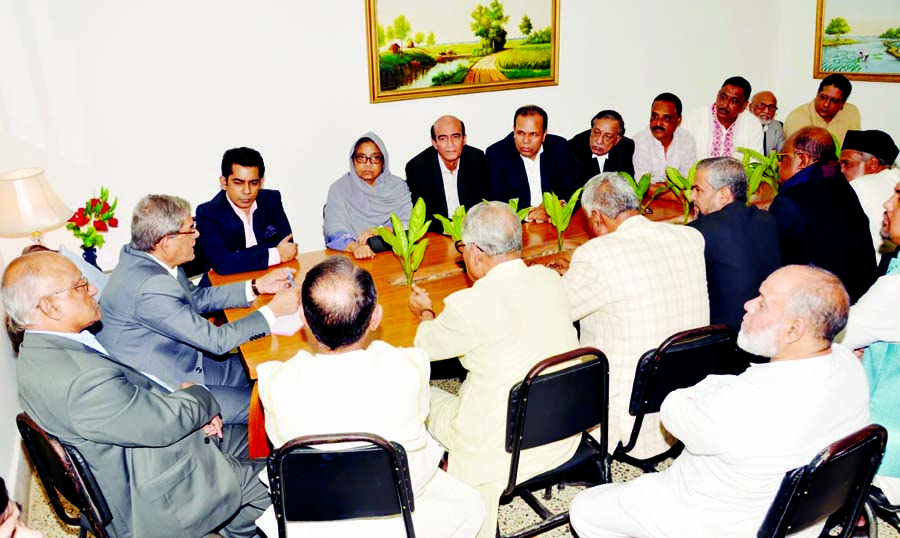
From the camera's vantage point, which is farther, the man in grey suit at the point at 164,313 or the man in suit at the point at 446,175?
the man in suit at the point at 446,175

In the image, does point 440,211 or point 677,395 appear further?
point 440,211

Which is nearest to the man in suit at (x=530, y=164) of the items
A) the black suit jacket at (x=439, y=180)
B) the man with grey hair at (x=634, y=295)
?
the black suit jacket at (x=439, y=180)

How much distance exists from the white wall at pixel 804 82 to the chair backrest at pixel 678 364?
5.21 meters

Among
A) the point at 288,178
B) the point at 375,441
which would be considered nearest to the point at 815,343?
the point at 375,441

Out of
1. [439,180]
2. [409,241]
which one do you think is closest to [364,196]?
[439,180]

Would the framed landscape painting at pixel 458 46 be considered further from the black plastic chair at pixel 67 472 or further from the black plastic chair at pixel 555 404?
the black plastic chair at pixel 67 472

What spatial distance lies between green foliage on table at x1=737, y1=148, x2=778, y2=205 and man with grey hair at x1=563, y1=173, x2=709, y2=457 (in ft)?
5.21

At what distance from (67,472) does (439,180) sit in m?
2.99

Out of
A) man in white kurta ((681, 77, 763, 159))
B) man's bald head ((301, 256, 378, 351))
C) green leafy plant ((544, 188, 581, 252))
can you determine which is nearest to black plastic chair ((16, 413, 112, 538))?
man's bald head ((301, 256, 378, 351))

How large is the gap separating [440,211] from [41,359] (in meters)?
2.82

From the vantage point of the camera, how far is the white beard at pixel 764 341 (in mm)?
1765

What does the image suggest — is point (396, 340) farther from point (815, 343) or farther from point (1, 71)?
point (1, 71)

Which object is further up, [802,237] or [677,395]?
[802,237]

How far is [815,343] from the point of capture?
1717mm
